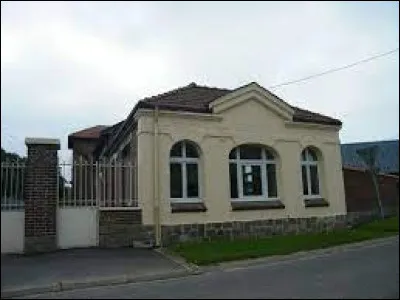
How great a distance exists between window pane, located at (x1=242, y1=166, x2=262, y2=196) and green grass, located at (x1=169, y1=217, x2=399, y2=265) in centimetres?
194

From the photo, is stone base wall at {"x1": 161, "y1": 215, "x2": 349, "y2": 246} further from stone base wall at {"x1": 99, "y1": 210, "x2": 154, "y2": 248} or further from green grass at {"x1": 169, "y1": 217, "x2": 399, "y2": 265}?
stone base wall at {"x1": 99, "y1": 210, "x2": 154, "y2": 248}

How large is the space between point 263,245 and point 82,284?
668cm

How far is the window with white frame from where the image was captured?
20344mm

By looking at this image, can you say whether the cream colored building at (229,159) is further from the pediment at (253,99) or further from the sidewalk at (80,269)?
the sidewalk at (80,269)

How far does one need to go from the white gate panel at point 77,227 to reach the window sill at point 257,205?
502cm

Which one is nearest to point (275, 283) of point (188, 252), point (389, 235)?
point (188, 252)

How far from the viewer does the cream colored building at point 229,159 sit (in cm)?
1672

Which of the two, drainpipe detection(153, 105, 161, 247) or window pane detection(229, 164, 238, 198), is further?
window pane detection(229, 164, 238, 198)

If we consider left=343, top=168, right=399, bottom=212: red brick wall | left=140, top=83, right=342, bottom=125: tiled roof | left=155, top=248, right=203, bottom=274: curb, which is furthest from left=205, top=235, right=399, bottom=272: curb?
left=343, top=168, right=399, bottom=212: red brick wall

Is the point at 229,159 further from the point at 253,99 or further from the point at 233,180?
the point at 253,99

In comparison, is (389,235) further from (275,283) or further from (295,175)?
(275,283)

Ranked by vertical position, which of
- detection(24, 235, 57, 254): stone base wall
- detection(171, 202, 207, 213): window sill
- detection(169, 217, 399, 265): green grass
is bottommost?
detection(169, 217, 399, 265): green grass

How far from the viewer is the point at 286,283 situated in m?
9.44

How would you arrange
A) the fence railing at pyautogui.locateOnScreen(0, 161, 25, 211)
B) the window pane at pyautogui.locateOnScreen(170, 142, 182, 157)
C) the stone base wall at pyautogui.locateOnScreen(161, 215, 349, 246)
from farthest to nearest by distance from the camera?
the window pane at pyautogui.locateOnScreen(170, 142, 182, 157)
the stone base wall at pyautogui.locateOnScreen(161, 215, 349, 246)
the fence railing at pyautogui.locateOnScreen(0, 161, 25, 211)
